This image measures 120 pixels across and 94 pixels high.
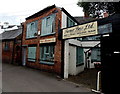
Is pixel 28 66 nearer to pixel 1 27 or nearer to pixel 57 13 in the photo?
pixel 57 13

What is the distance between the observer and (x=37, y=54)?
12.7m

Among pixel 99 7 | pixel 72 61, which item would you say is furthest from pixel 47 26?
pixel 99 7

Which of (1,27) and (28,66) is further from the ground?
(1,27)

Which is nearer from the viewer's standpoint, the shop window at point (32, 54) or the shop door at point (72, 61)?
the shop door at point (72, 61)

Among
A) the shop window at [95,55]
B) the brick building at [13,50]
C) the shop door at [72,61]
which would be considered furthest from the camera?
the shop window at [95,55]

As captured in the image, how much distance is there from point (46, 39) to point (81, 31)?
14.5 ft

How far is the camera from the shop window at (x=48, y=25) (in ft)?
37.0

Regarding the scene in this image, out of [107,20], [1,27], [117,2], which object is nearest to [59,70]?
[107,20]

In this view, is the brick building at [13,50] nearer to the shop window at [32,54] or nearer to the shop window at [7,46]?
the shop window at [7,46]

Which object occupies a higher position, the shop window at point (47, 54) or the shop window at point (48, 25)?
the shop window at point (48, 25)

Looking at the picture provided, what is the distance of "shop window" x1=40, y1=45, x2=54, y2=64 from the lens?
431 inches

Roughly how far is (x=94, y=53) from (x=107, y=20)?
1209cm

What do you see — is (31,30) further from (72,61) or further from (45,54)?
(72,61)

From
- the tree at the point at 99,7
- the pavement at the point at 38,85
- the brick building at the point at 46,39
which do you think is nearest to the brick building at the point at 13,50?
the brick building at the point at 46,39
